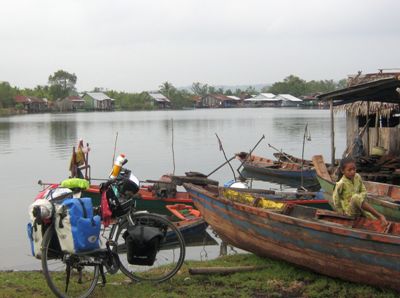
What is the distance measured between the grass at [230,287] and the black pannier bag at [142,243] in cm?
30

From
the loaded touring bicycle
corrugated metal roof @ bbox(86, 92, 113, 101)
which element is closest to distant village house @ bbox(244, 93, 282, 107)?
corrugated metal roof @ bbox(86, 92, 113, 101)

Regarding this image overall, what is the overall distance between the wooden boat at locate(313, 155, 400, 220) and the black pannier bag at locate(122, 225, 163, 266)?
4.22 m

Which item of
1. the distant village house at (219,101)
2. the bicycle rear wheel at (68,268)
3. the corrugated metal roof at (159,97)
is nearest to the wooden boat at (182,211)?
the bicycle rear wheel at (68,268)

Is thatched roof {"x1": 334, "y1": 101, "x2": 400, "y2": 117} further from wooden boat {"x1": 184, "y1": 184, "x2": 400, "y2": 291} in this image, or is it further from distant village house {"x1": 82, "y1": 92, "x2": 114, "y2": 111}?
distant village house {"x1": 82, "y1": 92, "x2": 114, "y2": 111}

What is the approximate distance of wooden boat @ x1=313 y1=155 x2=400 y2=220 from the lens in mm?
7724

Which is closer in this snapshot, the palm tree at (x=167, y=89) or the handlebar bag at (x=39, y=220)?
the handlebar bag at (x=39, y=220)

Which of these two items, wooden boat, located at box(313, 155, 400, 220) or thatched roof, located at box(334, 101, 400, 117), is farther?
thatched roof, located at box(334, 101, 400, 117)

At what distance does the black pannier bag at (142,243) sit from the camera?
5121mm

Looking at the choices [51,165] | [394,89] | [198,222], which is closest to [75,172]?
[198,222]

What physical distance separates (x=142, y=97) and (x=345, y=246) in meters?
123

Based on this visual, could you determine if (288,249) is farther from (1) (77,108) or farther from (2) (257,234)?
(1) (77,108)

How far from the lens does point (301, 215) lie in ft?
22.8

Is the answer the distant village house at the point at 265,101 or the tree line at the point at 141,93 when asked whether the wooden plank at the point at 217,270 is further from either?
the distant village house at the point at 265,101

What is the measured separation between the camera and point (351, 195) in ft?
19.7
